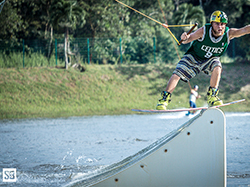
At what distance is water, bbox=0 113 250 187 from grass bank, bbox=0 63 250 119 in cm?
171

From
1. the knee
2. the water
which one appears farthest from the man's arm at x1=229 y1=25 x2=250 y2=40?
the water

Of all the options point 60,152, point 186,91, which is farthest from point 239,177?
point 186,91

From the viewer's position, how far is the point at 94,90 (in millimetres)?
18094

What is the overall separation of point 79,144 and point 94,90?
899cm

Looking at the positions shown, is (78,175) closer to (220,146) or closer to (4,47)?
(220,146)

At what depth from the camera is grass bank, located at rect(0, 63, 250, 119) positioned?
16.4m

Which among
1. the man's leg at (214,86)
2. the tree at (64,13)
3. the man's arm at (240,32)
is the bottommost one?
the man's leg at (214,86)

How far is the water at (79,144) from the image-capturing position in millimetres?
6254

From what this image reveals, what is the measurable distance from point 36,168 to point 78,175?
1119mm

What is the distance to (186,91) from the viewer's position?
1867cm

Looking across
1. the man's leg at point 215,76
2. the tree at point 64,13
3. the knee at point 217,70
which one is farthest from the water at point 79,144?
the tree at point 64,13

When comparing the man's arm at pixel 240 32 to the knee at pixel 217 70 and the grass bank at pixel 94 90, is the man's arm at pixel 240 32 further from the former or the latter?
the grass bank at pixel 94 90

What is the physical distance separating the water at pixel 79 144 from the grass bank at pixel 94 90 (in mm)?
1707

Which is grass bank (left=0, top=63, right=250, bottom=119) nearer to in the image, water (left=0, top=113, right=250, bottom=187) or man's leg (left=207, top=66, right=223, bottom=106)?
water (left=0, top=113, right=250, bottom=187)
